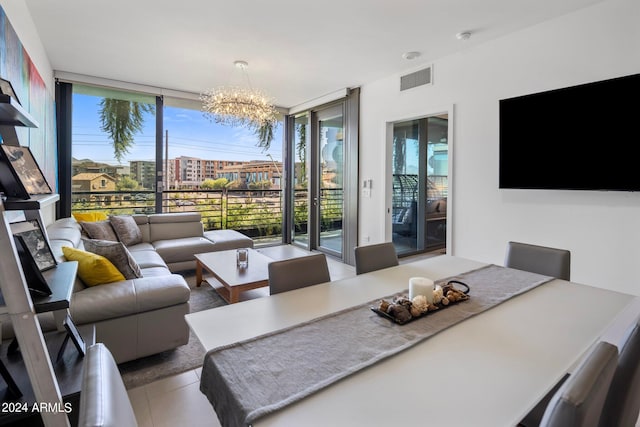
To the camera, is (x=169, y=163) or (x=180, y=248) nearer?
(x=180, y=248)

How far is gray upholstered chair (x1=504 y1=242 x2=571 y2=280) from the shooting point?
6.47 feet

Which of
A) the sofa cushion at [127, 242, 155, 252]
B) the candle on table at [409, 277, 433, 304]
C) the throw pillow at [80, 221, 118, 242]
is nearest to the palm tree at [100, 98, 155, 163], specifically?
the throw pillow at [80, 221, 118, 242]

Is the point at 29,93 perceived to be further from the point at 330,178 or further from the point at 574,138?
the point at 574,138

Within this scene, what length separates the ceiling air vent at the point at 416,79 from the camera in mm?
3770

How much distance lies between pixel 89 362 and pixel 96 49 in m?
4.03

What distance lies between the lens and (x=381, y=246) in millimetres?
2162

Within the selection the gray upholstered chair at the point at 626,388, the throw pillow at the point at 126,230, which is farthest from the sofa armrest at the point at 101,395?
the throw pillow at the point at 126,230

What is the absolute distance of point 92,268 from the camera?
7.39 feet

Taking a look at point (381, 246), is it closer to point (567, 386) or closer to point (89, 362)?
point (567, 386)

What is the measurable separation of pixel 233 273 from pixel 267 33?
236 cm

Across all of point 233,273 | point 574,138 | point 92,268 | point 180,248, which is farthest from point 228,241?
point 574,138

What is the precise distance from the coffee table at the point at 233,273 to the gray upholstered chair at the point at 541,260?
1.87 metres

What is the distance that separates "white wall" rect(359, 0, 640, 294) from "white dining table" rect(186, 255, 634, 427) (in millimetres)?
1229

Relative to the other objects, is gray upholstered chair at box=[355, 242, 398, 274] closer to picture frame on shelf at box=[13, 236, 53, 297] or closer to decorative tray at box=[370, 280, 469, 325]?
decorative tray at box=[370, 280, 469, 325]
